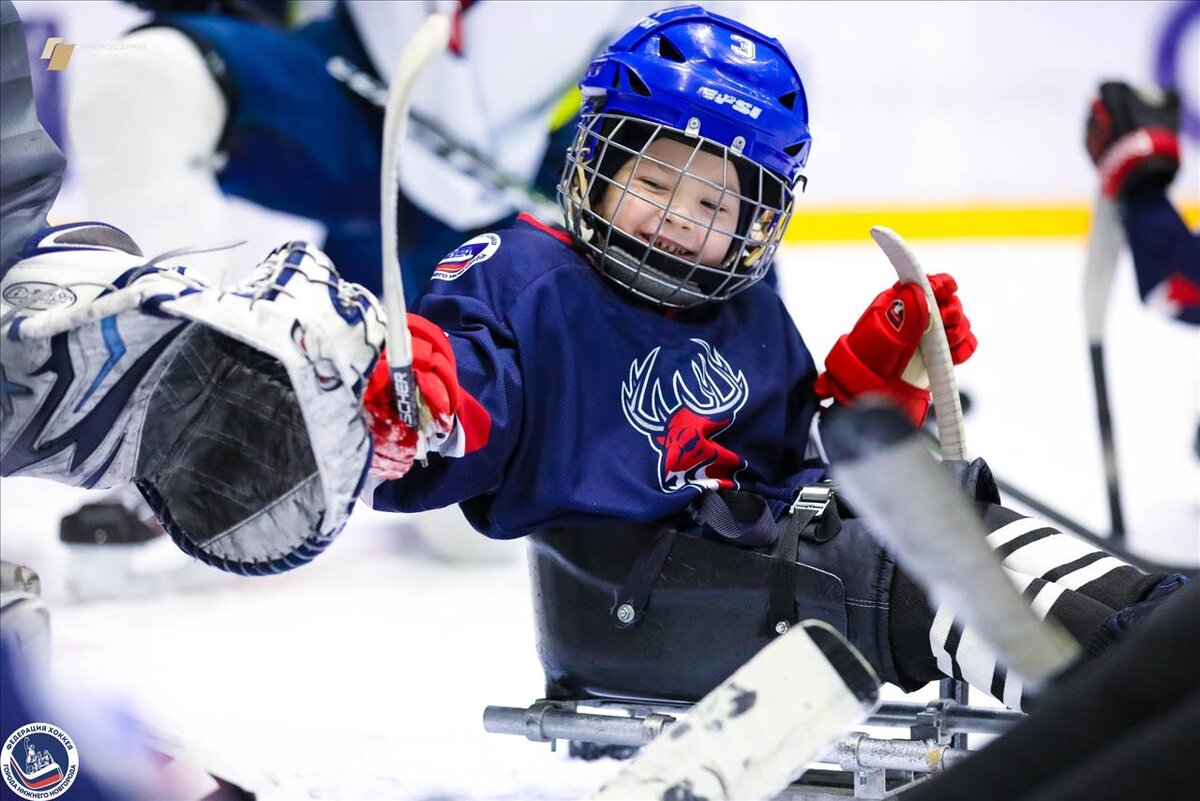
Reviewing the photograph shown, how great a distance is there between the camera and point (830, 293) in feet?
10.9

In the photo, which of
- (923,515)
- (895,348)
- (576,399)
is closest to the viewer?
(923,515)

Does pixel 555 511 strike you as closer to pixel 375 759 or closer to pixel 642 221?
pixel 642 221

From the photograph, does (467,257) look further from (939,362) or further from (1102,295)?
(1102,295)

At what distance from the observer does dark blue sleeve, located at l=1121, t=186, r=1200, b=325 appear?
7.59 ft

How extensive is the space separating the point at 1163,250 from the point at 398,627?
1.39 meters

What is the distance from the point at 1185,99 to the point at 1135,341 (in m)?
0.85

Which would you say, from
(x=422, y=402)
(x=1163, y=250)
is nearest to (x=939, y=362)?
(x=422, y=402)

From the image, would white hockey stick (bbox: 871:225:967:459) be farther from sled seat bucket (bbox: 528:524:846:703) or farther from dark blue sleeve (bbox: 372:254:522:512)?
dark blue sleeve (bbox: 372:254:522:512)

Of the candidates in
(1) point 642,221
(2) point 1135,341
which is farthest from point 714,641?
(2) point 1135,341

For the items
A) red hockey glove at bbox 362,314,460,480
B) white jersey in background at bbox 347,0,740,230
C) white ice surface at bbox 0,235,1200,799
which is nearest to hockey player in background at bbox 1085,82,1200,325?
white ice surface at bbox 0,235,1200,799

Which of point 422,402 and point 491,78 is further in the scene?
point 491,78

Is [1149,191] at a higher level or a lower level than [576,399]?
higher

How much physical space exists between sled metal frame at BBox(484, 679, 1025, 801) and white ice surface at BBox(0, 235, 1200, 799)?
136 mm

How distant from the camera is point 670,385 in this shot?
4.25ft
